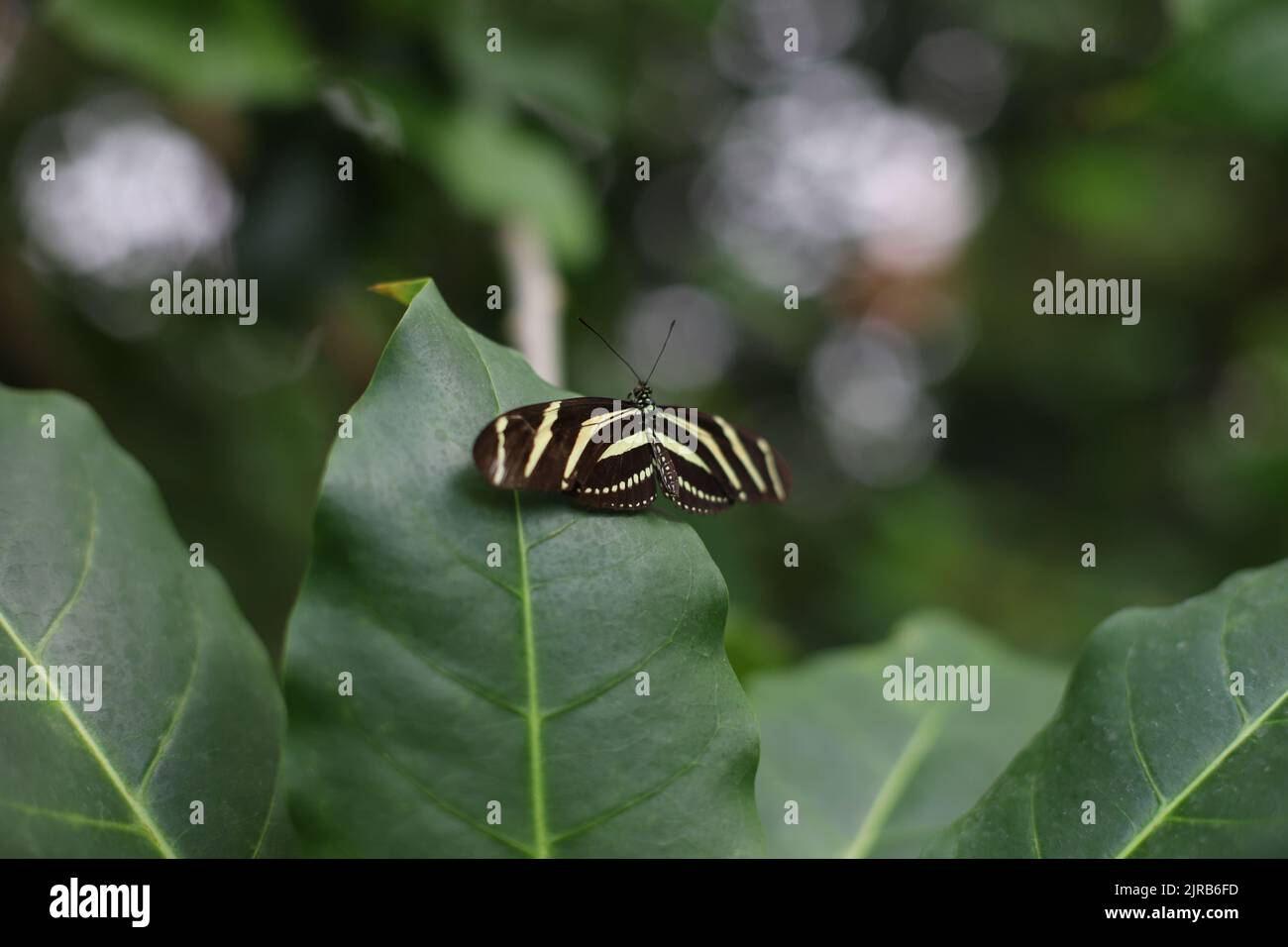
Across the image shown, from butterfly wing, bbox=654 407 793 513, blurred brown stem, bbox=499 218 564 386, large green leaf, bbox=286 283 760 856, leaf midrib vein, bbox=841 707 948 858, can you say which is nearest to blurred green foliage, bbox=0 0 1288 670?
blurred brown stem, bbox=499 218 564 386

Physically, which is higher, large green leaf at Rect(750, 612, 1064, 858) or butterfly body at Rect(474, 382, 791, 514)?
butterfly body at Rect(474, 382, 791, 514)

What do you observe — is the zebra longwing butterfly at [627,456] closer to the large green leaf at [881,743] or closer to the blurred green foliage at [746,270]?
the large green leaf at [881,743]

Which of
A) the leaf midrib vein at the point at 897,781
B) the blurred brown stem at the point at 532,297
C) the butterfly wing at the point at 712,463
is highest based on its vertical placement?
the blurred brown stem at the point at 532,297

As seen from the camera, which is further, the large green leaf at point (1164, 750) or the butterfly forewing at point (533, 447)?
the large green leaf at point (1164, 750)

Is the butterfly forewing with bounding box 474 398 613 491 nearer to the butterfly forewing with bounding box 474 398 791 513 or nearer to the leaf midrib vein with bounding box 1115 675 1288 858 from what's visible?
the butterfly forewing with bounding box 474 398 791 513

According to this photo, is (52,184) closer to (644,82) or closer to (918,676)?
(644,82)

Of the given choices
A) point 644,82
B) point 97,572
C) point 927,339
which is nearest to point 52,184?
point 644,82

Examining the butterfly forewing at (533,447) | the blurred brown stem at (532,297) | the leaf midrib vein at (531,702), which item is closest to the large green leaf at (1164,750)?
the leaf midrib vein at (531,702)

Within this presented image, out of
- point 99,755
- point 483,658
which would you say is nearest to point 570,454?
point 483,658
